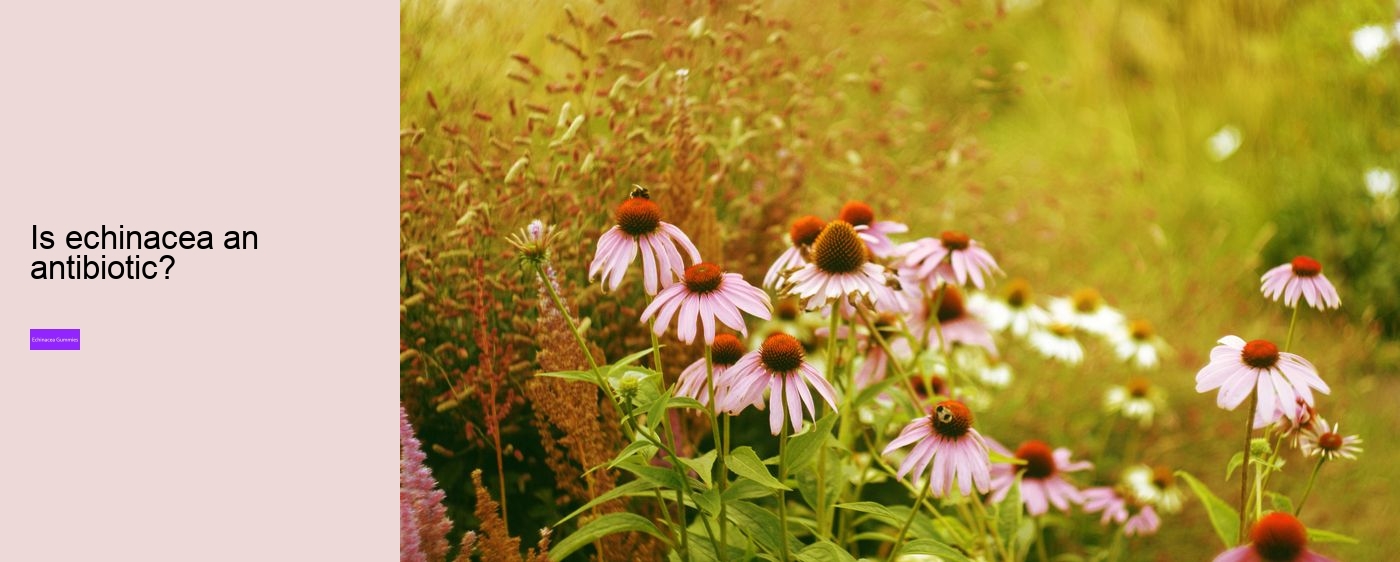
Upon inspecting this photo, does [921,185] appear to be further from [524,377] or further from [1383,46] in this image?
[1383,46]

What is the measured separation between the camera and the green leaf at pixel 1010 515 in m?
1.71

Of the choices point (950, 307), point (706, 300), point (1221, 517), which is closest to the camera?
point (706, 300)

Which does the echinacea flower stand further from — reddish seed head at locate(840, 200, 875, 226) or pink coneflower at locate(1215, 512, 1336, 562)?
pink coneflower at locate(1215, 512, 1336, 562)

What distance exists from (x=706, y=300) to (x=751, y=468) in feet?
0.66

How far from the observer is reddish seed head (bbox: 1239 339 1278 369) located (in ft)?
4.56

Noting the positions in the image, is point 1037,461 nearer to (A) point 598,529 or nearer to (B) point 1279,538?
(B) point 1279,538

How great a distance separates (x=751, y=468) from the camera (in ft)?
4.19

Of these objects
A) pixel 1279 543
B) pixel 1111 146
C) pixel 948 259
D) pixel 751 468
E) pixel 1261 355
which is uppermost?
pixel 1111 146

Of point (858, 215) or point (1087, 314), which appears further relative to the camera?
point (1087, 314)

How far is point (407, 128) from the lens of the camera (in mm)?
1944

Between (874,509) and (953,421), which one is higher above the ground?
(953,421)

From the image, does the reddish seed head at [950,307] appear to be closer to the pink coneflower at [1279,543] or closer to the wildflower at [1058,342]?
the wildflower at [1058,342]
